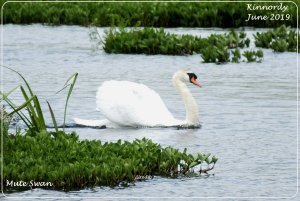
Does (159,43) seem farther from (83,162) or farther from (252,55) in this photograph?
(83,162)

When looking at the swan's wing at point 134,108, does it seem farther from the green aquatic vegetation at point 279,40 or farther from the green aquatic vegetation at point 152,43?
the green aquatic vegetation at point 279,40

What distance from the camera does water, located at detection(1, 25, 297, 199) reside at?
37.5 feet

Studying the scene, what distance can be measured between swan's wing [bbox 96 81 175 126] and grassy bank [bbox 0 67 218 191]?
262 centimetres

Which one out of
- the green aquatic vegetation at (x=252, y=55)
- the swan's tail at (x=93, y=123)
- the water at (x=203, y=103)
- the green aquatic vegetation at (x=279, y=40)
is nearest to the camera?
the water at (x=203, y=103)

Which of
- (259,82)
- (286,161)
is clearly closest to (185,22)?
(259,82)

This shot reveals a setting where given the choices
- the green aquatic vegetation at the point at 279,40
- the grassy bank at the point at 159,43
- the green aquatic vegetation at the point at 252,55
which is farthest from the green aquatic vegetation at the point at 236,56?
the green aquatic vegetation at the point at 279,40

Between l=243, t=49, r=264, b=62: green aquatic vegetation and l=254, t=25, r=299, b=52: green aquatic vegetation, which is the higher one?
l=254, t=25, r=299, b=52: green aquatic vegetation

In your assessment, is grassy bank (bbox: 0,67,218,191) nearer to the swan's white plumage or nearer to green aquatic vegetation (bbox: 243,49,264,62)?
the swan's white plumage

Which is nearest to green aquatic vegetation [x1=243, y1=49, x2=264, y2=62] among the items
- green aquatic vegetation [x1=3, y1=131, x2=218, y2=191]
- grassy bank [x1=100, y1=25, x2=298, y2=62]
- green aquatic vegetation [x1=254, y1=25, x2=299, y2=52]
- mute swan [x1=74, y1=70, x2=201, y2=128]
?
grassy bank [x1=100, y1=25, x2=298, y2=62]

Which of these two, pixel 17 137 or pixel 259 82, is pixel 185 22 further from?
pixel 17 137

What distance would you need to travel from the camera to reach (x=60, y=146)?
12.0 metres

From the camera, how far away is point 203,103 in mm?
17562

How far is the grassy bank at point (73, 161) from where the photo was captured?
1101cm

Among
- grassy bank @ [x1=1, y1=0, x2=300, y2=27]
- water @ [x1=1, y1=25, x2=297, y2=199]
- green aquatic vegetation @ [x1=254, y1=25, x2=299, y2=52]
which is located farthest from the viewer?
grassy bank @ [x1=1, y1=0, x2=300, y2=27]
